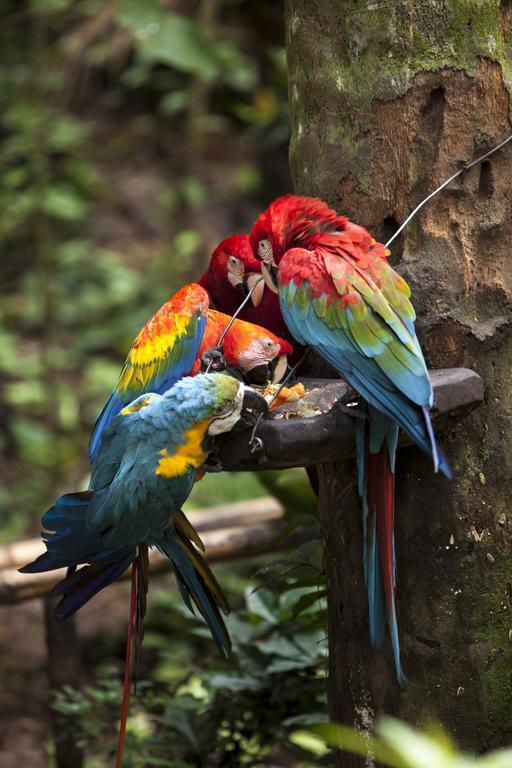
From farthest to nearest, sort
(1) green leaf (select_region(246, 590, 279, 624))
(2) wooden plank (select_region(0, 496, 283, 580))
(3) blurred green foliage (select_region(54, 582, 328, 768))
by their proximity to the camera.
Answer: (2) wooden plank (select_region(0, 496, 283, 580)), (1) green leaf (select_region(246, 590, 279, 624)), (3) blurred green foliage (select_region(54, 582, 328, 768))

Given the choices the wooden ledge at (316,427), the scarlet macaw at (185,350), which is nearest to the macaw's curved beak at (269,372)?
the scarlet macaw at (185,350)

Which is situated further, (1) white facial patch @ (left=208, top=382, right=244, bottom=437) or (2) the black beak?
(2) the black beak

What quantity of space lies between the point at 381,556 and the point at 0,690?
2191 millimetres

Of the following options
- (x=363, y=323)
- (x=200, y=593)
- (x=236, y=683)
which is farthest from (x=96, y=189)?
(x=363, y=323)

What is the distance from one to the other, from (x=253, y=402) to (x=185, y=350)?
361 mm

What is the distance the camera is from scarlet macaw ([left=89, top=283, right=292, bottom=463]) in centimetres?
171

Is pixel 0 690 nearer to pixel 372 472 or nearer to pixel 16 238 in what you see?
pixel 372 472

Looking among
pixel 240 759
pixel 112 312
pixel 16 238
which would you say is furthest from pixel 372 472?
pixel 16 238

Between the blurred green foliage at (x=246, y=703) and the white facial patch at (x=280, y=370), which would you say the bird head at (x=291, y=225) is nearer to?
the white facial patch at (x=280, y=370)

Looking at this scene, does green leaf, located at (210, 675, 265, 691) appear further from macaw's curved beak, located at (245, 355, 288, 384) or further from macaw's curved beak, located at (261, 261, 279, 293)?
macaw's curved beak, located at (261, 261, 279, 293)

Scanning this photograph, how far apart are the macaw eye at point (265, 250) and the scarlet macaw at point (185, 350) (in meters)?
0.14

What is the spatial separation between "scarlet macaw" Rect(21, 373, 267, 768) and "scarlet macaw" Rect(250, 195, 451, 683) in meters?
0.16

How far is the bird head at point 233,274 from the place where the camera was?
2109mm

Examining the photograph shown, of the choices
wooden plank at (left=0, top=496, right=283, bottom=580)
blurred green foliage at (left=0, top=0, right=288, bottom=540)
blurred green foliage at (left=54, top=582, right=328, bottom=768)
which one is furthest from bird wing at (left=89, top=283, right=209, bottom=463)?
blurred green foliage at (left=0, top=0, right=288, bottom=540)
